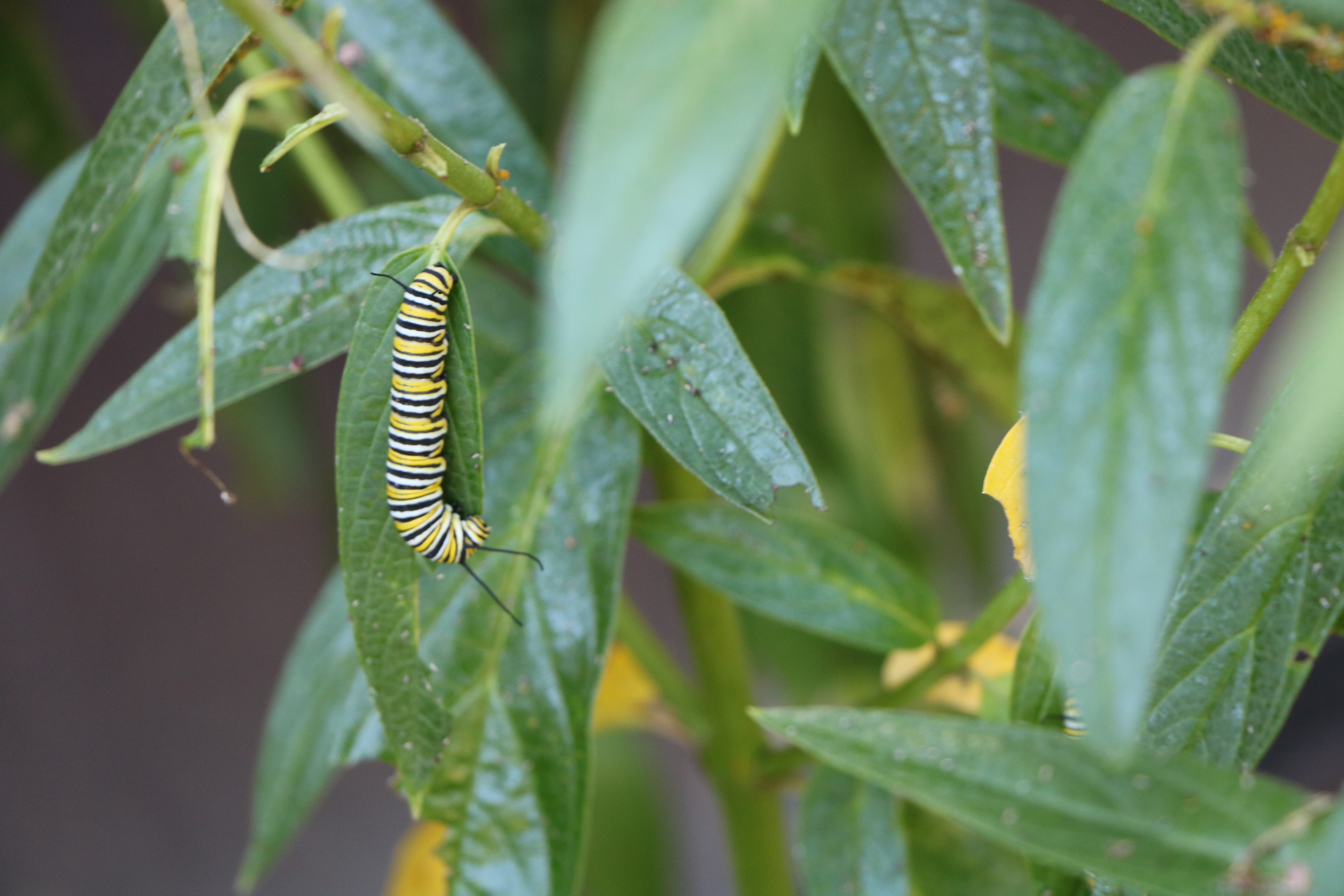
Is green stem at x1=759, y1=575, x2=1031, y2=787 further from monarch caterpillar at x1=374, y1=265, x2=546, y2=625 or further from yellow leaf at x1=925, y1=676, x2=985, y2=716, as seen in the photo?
monarch caterpillar at x1=374, y1=265, x2=546, y2=625

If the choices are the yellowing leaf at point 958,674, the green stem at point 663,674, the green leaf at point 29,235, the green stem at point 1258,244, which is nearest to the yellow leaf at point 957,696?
the yellowing leaf at point 958,674

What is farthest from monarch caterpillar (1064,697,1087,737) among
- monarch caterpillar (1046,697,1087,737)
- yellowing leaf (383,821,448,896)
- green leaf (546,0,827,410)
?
yellowing leaf (383,821,448,896)

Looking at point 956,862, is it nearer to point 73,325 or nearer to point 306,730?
point 306,730

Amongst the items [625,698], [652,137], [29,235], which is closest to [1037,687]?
[652,137]

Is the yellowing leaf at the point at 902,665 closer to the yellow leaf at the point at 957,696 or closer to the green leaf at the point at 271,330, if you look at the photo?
the yellow leaf at the point at 957,696

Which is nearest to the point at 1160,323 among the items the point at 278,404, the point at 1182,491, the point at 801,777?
the point at 1182,491

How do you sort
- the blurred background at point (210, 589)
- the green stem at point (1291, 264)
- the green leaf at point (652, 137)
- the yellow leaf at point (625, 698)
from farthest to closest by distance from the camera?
1. the blurred background at point (210, 589)
2. the yellow leaf at point (625, 698)
3. the green stem at point (1291, 264)
4. the green leaf at point (652, 137)
